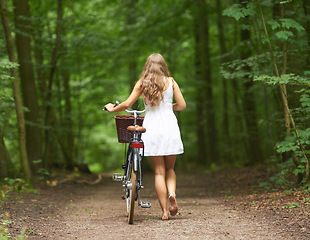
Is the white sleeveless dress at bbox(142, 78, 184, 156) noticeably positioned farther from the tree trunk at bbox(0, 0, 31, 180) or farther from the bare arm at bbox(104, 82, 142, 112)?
the tree trunk at bbox(0, 0, 31, 180)

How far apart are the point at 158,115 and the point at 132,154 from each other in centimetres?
63

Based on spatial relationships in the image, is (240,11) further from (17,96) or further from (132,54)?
(132,54)

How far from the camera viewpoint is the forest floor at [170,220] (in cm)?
456

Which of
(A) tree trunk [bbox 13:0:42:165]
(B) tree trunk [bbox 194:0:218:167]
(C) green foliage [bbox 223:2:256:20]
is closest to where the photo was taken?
(C) green foliage [bbox 223:2:256:20]

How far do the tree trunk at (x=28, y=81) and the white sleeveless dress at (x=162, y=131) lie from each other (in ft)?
20.1

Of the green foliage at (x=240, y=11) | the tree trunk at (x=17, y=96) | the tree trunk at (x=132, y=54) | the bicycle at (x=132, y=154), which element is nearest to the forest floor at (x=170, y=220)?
the bicycle at (x=132, y=154)

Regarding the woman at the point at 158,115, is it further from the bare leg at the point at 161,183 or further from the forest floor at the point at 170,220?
the forest floor at the point at 170,220

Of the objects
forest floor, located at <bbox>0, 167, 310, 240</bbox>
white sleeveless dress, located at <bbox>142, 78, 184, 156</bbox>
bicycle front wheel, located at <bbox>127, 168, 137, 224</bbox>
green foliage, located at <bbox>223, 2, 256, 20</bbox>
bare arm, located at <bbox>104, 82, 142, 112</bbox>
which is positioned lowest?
forest floor, located at <bbox>0, 167, 310, 240</bbox>

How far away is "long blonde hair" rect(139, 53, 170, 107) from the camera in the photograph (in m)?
5.32

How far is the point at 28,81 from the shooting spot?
10953 mm

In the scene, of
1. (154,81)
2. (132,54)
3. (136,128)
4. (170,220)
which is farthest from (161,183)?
(132,54)

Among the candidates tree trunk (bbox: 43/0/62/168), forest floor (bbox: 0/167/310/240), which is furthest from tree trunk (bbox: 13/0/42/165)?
forest floor (bbox: 0/167/310/240)

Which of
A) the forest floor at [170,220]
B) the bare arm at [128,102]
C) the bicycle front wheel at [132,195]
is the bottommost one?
the forest floor at [170,220]

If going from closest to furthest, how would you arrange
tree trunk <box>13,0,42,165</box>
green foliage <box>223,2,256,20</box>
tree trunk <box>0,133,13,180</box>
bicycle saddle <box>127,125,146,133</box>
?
bicycle saddle <box>127,125,146,133</box> → green foliage <box>223,2,256,20</box> → tree trunk <box>0,133,13,180</box> → tree trunk <box>13,0,42,165</box>
